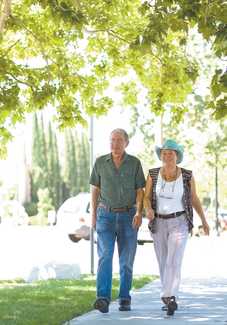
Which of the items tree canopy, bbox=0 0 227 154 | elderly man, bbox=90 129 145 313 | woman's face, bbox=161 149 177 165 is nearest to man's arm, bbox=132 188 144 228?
elderly man, bbox=90 129 145 313

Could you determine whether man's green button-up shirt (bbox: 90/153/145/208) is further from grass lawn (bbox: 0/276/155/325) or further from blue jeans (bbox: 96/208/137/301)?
grass lawn (bbox: 0/276/155/325)

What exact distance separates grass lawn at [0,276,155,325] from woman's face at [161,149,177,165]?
6.00 ft

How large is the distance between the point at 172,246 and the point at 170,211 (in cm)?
36

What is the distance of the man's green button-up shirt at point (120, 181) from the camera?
9844 mm

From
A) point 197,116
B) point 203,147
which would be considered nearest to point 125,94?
point 197,116

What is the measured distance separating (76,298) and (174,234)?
2.50m

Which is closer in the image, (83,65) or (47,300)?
(47,300)

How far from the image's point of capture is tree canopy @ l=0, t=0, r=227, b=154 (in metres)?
14.0

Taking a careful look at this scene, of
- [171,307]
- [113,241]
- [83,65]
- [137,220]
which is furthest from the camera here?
[83,65]

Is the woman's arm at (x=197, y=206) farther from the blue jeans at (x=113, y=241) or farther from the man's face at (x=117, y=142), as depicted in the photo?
the man's face at (x=117, y=142)

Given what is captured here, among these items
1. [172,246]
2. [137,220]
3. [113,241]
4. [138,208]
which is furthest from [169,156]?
[113,241]

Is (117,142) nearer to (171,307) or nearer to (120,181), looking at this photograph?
(120,181)

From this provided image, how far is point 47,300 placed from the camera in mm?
11562

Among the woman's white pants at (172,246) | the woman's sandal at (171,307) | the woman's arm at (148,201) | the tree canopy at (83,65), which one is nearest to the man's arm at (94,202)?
the woman's arm at (148,201)
